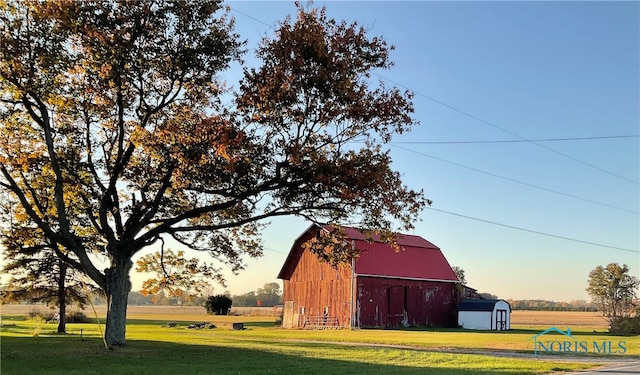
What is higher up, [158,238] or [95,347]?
[158,238]

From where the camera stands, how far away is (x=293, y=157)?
20.4m

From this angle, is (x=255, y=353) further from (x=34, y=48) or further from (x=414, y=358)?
(x=34, y=48)

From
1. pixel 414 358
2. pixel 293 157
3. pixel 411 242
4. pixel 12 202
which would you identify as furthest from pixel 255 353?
pixel 411 242

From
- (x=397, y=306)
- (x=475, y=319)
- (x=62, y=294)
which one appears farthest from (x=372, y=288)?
(x=62, y=294)

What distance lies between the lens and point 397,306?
177 ft

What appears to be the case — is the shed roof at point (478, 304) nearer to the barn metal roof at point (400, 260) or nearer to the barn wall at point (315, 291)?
the barn metal roof at point (400, 260)

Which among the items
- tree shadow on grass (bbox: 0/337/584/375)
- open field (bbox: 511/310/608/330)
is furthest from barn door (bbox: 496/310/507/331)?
tree shadow on grass (bbox: 0/337/584/375)

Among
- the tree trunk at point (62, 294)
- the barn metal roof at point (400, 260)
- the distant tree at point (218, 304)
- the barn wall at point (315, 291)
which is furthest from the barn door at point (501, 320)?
the tree trunk at point (62, 294)

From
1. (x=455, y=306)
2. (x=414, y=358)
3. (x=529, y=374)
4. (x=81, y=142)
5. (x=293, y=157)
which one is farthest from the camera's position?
(x=455, y=306)

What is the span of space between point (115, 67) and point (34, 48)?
273cm

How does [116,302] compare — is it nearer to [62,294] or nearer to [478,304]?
[62,294]

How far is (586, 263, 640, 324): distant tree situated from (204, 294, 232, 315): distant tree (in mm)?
41017

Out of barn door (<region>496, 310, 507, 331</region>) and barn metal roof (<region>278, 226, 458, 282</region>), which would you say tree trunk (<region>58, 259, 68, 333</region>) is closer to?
barn metal roof (<region>278, 226, 458, 282</region>)

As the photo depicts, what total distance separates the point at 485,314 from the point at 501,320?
1386 mm
